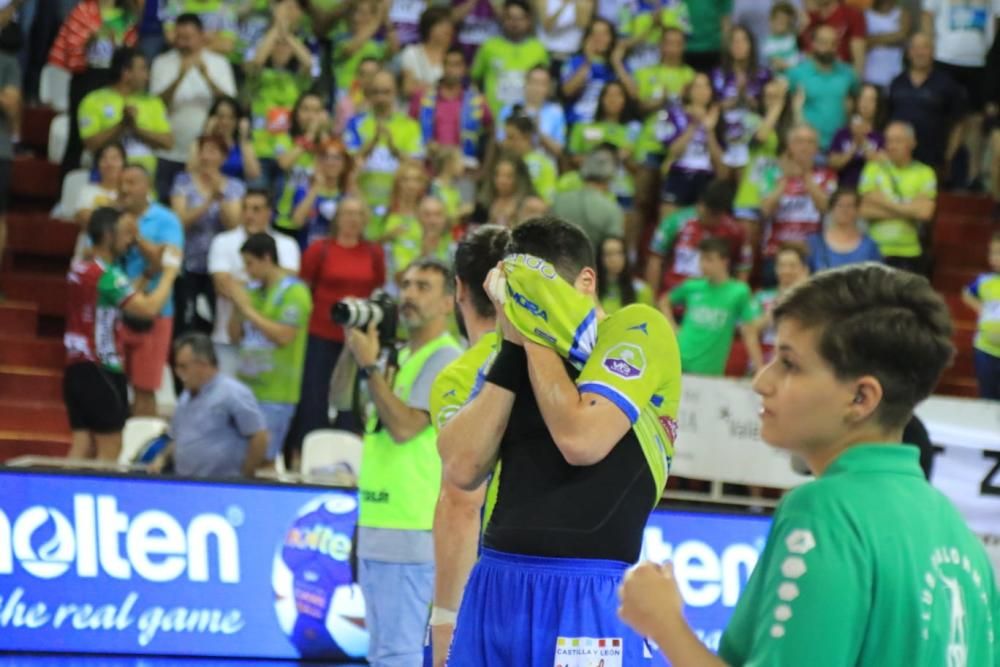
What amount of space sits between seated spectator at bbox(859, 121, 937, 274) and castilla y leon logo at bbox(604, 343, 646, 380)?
34.7ft

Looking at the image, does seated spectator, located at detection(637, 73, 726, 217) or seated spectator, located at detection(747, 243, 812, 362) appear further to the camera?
seated spectator, located at detection(637, 73, 726, 217)

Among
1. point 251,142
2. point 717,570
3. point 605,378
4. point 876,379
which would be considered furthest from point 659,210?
point 876,379

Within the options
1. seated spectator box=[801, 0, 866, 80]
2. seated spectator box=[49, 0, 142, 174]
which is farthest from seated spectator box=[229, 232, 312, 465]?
seated spectator box=[801, 0, 866, 80]

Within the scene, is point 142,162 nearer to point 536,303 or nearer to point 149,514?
point 149,514

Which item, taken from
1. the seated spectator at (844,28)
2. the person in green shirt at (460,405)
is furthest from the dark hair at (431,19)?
the person in green shirt at (460,405)

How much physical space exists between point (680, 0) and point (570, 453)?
46.0ft

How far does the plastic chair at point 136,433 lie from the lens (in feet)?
35.6

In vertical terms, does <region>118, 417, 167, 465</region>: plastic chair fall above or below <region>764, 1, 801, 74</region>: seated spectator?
below

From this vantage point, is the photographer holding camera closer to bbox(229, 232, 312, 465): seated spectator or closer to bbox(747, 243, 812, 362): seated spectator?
bbox(229, 232, 312, 465): seated spectator

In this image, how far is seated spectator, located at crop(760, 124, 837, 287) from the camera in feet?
46.6

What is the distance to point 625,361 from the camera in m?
3.73

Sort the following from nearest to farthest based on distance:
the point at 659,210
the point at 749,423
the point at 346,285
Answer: the point at 749,423 → the point at 346,285 → the point at 659,210

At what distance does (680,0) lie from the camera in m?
17.0

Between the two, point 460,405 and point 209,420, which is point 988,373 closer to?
point 209,420
